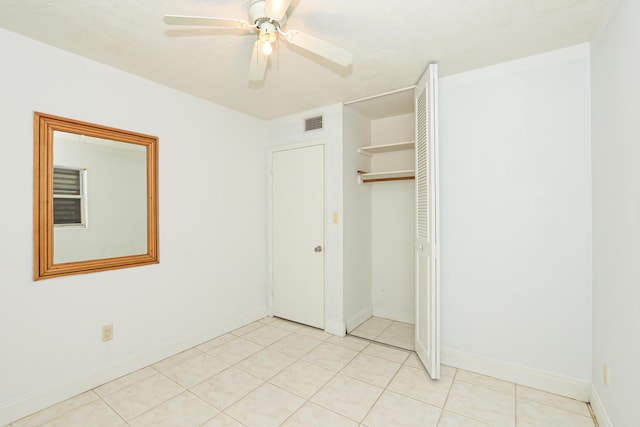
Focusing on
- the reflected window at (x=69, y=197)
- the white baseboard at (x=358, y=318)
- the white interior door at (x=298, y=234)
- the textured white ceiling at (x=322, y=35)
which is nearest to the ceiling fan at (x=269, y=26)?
the textured white ceiling at (x=322, y=35)

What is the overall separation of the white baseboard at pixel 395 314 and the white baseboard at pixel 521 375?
927mm

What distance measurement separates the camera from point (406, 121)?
346 cm

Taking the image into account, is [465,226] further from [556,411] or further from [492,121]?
[556,411]

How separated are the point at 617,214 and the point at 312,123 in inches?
103

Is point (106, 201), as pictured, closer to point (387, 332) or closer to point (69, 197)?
point (69, 197)

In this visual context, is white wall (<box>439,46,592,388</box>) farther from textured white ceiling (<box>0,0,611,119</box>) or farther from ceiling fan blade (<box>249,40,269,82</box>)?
ceiling fan blade (<box>249,40,269,82</box>)

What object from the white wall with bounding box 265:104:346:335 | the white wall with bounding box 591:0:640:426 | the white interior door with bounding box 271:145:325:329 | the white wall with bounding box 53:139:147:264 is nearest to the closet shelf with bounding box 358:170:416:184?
the white wall with bounding box 265:104:346:335

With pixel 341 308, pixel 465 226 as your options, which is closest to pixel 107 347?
pixel 341 308

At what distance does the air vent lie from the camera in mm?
3248

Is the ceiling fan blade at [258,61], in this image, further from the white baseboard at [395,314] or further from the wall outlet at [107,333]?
the white baseboard at [395,314]

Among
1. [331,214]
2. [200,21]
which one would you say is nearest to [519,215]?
[331,214]

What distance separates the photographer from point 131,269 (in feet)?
8.02

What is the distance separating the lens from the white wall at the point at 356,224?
3.16 m

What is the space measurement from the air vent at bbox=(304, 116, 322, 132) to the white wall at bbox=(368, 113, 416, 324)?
0.84m
